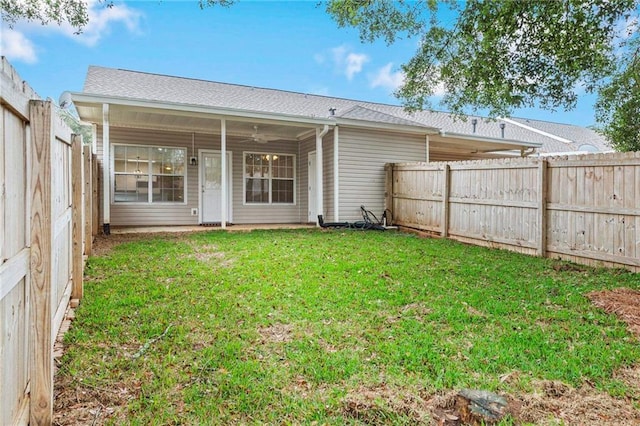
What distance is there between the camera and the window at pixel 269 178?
11.9 m

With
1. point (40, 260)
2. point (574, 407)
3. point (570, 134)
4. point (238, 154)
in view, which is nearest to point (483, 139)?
point (238, 154)

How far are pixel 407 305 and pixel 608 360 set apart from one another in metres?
1.64

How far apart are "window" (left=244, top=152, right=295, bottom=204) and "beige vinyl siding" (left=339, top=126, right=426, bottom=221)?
235 cm

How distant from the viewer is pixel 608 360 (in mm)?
2670

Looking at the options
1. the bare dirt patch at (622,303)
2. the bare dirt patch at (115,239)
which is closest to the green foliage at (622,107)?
the bare dirt patch at (622,303)

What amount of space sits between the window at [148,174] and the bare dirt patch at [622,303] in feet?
32.6

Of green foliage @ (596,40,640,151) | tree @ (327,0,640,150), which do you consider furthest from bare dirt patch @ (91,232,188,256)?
green foliage @ (596,40,640,151)

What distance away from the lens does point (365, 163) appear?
11.0 m

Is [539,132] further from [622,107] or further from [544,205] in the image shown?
[544,205]

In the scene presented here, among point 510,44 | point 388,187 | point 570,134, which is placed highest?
point 570,134

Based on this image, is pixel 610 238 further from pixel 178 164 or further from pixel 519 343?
pixel 178 164

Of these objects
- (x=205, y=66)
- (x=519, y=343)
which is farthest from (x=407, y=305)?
(x=205, y=66)

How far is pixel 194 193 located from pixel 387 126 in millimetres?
Result: 5842

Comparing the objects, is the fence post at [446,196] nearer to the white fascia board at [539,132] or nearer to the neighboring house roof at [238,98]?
the neighboring house roof at [238,98]
